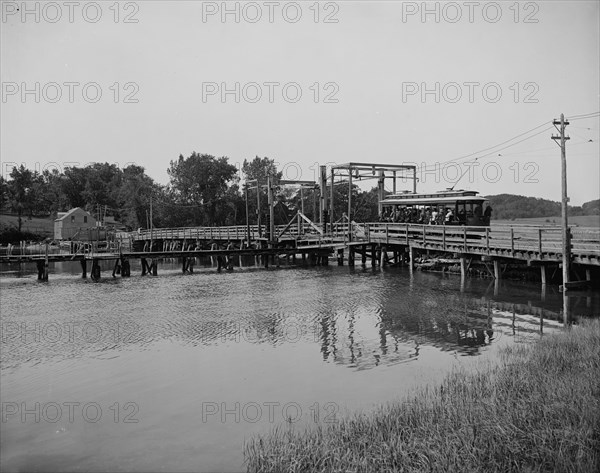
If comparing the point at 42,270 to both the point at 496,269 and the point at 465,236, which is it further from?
the point at 496,269

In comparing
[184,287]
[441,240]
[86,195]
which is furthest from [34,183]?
[441,240]

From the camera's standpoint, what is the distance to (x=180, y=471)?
7414mm

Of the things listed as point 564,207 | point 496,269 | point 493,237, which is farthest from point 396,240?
point 564,207

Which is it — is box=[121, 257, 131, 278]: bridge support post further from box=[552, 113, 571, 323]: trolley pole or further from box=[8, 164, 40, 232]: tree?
box=[8, 164, 40, 232]: tree

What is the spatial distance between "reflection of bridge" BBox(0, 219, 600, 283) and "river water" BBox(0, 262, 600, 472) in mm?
1820

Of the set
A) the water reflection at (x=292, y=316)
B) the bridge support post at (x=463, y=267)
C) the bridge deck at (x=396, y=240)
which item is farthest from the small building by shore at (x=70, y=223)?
the bridge support post at (x=463, y=267)

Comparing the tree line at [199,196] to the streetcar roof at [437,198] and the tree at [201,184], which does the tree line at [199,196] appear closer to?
the tree at [201,184]

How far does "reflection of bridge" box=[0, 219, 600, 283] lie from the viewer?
2298 cm

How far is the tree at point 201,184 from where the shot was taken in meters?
80.2

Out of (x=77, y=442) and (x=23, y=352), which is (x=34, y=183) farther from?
(x=77, y=442)

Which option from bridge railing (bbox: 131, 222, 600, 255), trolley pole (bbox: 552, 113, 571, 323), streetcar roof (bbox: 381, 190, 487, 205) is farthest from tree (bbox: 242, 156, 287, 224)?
trolley pole (bbox: 552, 113, 571, 323)

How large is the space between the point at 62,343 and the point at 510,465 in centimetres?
1239

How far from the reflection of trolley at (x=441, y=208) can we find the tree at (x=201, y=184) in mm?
46457

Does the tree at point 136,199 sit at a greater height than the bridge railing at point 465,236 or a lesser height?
greater
